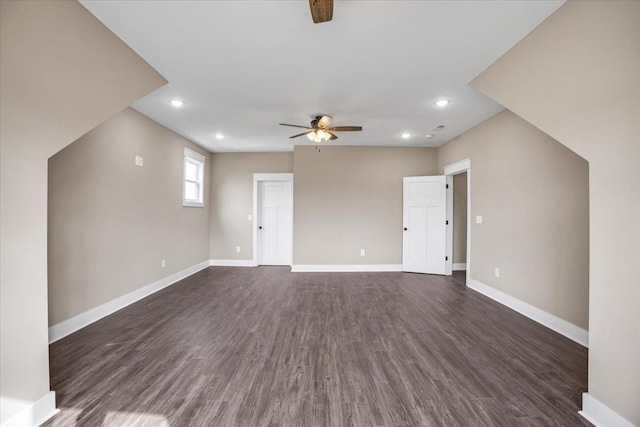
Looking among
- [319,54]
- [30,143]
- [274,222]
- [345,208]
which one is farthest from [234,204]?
[30,143]

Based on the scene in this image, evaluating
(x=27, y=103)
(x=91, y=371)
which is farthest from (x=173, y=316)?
(x=27, y=103)

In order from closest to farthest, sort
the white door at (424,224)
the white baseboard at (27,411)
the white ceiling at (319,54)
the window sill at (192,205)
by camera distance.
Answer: the white baseboard at (27,411), the white ceiling at (319,54), the window sill at (192,205), the white door at (424,224)

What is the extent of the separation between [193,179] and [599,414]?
6100mm

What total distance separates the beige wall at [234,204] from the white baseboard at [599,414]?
17.8ft

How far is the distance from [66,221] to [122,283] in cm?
107

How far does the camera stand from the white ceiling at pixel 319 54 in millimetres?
1847

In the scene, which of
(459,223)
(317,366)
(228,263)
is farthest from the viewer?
(228,263)

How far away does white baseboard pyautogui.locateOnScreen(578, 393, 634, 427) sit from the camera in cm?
142

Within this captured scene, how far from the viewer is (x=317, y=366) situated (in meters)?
2.05

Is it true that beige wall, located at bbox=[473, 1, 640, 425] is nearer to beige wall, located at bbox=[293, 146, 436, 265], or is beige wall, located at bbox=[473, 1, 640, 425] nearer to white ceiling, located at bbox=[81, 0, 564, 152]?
white ceiling, located at bbox=[81, 0, 564, 152]

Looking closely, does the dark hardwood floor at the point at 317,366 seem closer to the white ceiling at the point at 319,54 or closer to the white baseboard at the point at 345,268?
the white baseboard at the point at 345,268

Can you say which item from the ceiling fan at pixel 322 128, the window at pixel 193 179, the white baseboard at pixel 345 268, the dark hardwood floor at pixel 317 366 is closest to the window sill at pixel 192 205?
the window at pixel 193 179

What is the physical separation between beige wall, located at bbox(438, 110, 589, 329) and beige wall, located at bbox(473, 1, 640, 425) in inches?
48.5

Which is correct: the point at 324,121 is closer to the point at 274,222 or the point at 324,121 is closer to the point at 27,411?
the point at 274,222
